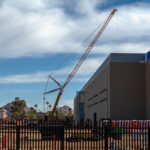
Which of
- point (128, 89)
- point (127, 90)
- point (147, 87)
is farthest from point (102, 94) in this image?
point (147, 87)

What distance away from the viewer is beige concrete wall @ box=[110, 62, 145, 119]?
315ft

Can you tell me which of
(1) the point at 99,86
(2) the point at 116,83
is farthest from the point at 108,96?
(1) the point at 99,86

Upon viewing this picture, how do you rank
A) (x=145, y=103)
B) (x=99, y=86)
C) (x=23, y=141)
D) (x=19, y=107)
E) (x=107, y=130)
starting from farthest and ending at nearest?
(x=19, y=107), (x=99, y=86), (x=145, y=103), (x=23, y=141), (x=107, y=130)

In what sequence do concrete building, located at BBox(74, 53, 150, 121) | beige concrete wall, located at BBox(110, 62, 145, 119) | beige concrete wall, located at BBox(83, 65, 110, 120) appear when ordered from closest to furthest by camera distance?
concrete building, located at BBox(74, 53, 150, 121) < beige concrete wall, located at BBox(110, 62, 145, 119) < beige concrete wall, located at BBox(83, 65, 110, 120)

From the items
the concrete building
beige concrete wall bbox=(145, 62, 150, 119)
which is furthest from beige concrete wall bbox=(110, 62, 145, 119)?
beige concrete wall bbox=(145, 62, 150, 119)

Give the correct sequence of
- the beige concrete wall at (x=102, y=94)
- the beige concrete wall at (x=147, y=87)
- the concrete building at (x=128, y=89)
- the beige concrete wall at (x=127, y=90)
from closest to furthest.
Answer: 1. the beige concrete wall at (x=147, y=87)
2. the concrete building at (x=128, y=89)
3. the beige concrete wall at (x=127, y=90)
4. the beige concrete wall at (x=102, y=94)

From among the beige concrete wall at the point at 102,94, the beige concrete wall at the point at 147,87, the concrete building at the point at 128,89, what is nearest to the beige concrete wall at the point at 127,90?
the concrete building at the point at 128,89

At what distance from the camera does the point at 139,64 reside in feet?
317

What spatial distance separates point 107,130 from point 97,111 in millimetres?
102881

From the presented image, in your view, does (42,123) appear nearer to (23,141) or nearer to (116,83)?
(23,141)

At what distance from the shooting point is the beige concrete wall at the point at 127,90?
315 ft

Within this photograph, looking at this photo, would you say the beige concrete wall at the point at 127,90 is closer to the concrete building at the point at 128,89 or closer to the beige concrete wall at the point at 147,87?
the concrete building at the point at 128,89

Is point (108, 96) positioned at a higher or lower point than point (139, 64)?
lower

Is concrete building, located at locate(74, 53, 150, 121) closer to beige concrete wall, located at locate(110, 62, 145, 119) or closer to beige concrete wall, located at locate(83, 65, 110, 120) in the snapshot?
beige concrete wall, located at locate(110, 62, 145, 119)
